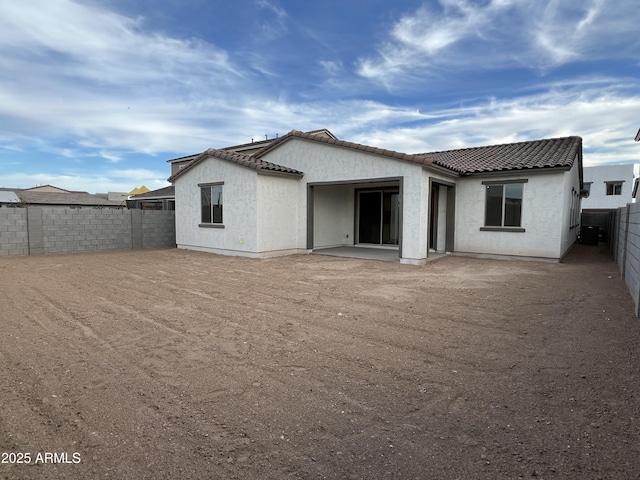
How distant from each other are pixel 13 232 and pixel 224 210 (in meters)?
7.85

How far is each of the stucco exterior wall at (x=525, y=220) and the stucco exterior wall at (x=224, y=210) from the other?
7.42 metres

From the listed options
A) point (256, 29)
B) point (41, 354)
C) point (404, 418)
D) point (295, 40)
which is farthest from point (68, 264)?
point (404, 418)

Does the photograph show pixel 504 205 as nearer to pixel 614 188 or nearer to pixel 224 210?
pixel 224 210

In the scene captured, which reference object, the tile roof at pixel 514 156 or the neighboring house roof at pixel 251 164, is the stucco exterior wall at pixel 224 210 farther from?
the tile roof at pixel 514 156

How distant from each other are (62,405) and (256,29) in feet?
40.2

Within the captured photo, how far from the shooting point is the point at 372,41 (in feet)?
43.2

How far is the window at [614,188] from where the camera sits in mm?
34875

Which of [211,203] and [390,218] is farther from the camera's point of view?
[390,218]

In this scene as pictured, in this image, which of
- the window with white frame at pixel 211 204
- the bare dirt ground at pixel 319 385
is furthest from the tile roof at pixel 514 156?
the window with white frame at pixel 211 204

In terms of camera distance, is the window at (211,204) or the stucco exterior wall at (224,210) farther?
the window at (211,204)

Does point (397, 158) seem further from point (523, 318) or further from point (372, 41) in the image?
point (523, 318)

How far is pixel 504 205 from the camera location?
40.5 feet

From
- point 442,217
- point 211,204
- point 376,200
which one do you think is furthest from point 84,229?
point 442,217

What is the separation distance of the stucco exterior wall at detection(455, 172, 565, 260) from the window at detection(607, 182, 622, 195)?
31.3m
